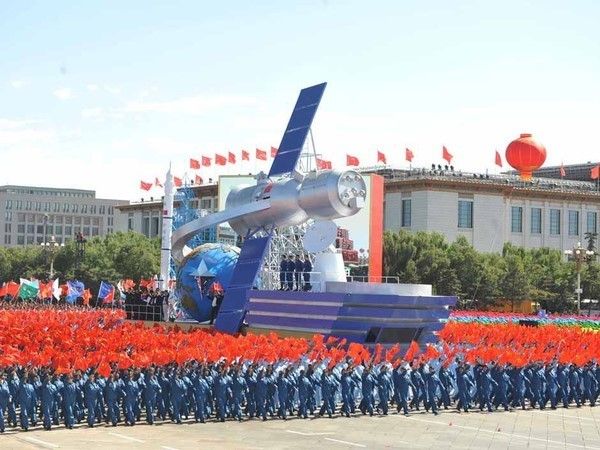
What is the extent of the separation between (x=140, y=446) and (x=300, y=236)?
1792 cm

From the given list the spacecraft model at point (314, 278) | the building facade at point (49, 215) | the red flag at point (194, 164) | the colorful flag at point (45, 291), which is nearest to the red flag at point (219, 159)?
the red flag at point (194, 164)

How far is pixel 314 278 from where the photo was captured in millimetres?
33250

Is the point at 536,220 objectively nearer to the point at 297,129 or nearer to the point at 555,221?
the point at 555,221

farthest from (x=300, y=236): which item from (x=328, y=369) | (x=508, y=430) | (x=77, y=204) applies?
(x=77, y=204)

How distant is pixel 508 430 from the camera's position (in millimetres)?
22516

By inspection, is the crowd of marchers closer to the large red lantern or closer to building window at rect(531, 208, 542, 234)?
the large red lantern

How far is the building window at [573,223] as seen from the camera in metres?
88.3

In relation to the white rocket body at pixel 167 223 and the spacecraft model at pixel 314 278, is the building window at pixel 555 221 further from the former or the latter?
the spacecraft model at pixel 314 278

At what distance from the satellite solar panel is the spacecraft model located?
0.03 m

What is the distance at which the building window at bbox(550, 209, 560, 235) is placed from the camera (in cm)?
8719

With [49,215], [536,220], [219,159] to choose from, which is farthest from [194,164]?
[49,215]

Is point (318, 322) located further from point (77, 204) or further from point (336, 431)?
point (77, 204)

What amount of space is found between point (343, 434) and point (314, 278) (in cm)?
1238

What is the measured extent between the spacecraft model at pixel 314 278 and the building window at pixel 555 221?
5524 cm
